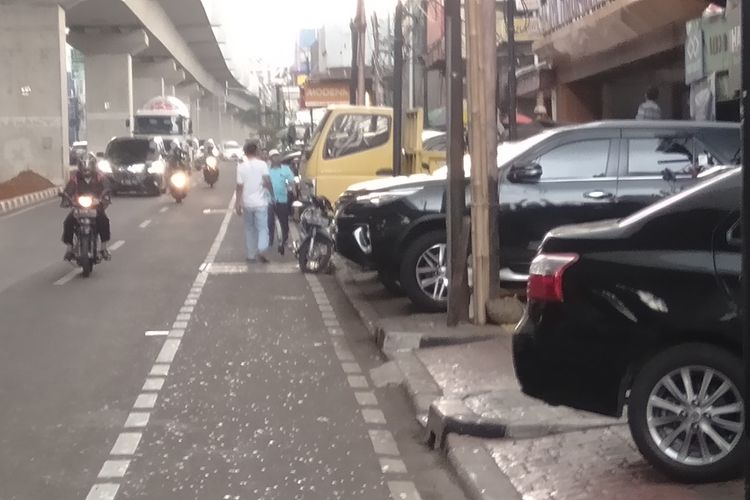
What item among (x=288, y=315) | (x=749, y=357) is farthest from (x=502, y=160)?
(x=749, y=357)

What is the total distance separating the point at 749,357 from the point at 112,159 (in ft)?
129

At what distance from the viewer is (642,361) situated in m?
7.39

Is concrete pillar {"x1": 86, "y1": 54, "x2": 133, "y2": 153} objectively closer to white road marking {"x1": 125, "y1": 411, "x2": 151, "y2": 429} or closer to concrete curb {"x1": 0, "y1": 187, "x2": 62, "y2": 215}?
concrete curb {"x1": 0, "y1": 187, "x2": 62, "y2": 215}

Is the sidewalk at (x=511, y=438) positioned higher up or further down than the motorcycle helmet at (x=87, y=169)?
further down

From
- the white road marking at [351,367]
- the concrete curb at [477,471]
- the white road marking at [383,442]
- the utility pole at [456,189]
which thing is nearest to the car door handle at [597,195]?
the utility pole at [456,189]

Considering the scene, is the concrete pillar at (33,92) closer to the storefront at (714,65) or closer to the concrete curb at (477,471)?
the storefront at (714,65)

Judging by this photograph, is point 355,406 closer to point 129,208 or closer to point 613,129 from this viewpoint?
point 613,129

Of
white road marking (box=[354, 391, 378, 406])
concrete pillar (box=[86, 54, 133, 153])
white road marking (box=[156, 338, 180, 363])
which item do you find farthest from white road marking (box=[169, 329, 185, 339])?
concrete pillar (box=[86, 54, 133, 153])

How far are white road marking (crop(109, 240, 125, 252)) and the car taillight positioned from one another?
1662cm

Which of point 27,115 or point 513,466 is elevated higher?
point 27,115

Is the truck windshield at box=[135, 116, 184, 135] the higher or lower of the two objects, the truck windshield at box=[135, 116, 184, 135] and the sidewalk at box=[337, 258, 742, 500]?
the higher

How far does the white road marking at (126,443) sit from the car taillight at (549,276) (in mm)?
2795

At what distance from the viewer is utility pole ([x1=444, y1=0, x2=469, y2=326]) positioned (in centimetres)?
1309

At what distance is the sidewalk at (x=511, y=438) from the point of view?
24.3 feet
